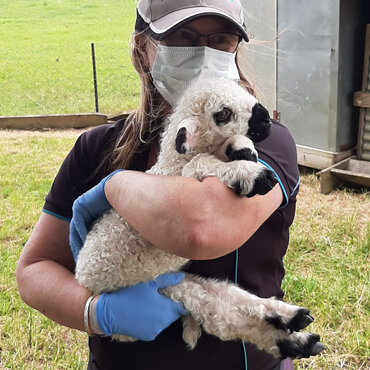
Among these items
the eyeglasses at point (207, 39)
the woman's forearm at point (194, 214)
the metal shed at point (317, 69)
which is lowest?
the metal shed at point (317, 69)

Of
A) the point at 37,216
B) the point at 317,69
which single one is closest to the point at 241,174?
the point at 37,216

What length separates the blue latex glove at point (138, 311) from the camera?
1.61 metres

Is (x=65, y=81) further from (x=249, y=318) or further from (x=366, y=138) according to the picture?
(x=249, y=318)

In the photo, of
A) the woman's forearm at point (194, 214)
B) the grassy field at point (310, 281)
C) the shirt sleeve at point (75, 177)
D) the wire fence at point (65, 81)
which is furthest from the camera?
the wire fence at point (65, 81)

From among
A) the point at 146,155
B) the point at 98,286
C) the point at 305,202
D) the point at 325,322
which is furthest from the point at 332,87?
the point at 98,286

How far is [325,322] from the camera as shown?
3748mm

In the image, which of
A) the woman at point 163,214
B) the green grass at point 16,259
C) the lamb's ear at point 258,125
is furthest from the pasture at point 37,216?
the lamb's ear at point 258,125

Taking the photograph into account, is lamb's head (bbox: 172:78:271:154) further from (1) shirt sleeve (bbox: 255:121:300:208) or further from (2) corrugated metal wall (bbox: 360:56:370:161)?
(2) corrugated metal wall (bbox: 360:56:370:161)

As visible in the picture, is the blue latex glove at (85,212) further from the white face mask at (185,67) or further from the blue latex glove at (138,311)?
the white face mask at (185,67)

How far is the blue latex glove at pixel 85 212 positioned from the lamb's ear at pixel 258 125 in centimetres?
49

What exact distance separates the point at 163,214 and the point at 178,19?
725 millimetres

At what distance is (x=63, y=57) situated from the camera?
1585 centimetres

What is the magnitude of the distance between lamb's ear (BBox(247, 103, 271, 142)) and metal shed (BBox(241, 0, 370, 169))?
4671mm

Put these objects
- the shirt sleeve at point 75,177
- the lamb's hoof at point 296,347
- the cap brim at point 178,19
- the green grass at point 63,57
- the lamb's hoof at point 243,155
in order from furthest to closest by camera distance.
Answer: the green grass at point 63,57 < the shirt sleeve at point 75,177 < the cap brim at point 178,19 < the lamb's hoof at point 296,347 < the lamb's hoof at point 243,155
